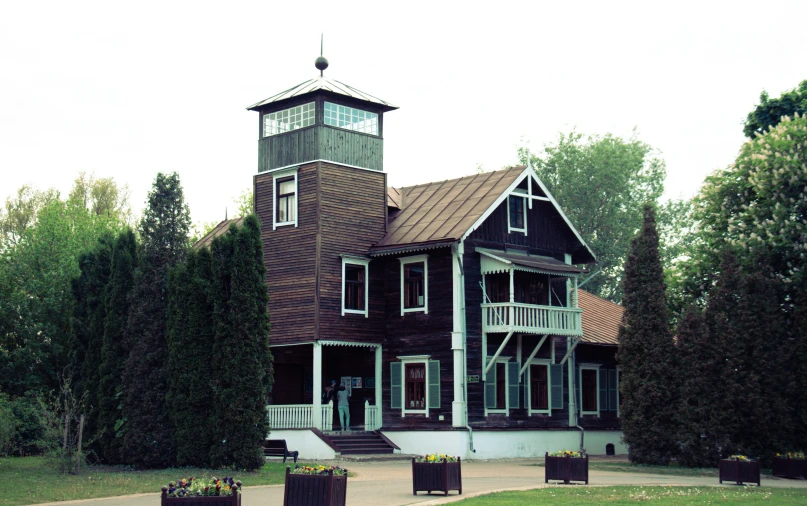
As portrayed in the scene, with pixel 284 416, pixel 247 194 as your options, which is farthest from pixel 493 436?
pixel 247 194

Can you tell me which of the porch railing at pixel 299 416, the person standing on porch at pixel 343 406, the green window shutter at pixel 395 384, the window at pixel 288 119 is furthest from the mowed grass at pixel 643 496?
the window at pixel 288 119

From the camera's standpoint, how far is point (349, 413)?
3503 centimetres

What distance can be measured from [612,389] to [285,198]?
Answer: 14.6 m

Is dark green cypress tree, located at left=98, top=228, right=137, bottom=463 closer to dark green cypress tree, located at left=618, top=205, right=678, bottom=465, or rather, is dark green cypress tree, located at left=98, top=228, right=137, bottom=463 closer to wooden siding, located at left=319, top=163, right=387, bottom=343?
wooden siding, located at left=319, top=163, right=387, bottom=343

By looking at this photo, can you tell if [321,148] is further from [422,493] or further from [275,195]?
[422,493]

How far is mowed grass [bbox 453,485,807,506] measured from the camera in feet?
57.1

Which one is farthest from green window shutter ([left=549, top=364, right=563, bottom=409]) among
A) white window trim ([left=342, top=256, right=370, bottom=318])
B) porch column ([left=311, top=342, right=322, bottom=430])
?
porch column ([left=311, top=342, right=322, bottom=430])

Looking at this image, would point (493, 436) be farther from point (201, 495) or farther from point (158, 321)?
point (201, 495)

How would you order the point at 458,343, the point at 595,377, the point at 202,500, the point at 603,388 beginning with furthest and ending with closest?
the point at 603,388, the point at 595,377, the point at 458,343, the point at 202,500

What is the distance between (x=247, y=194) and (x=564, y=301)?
99.2ft

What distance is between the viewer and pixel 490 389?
107ft

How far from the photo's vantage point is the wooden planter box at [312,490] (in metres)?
15.1

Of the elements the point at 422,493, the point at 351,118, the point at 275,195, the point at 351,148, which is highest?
the point at 351,118

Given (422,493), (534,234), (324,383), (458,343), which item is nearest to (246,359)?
(422,493)
